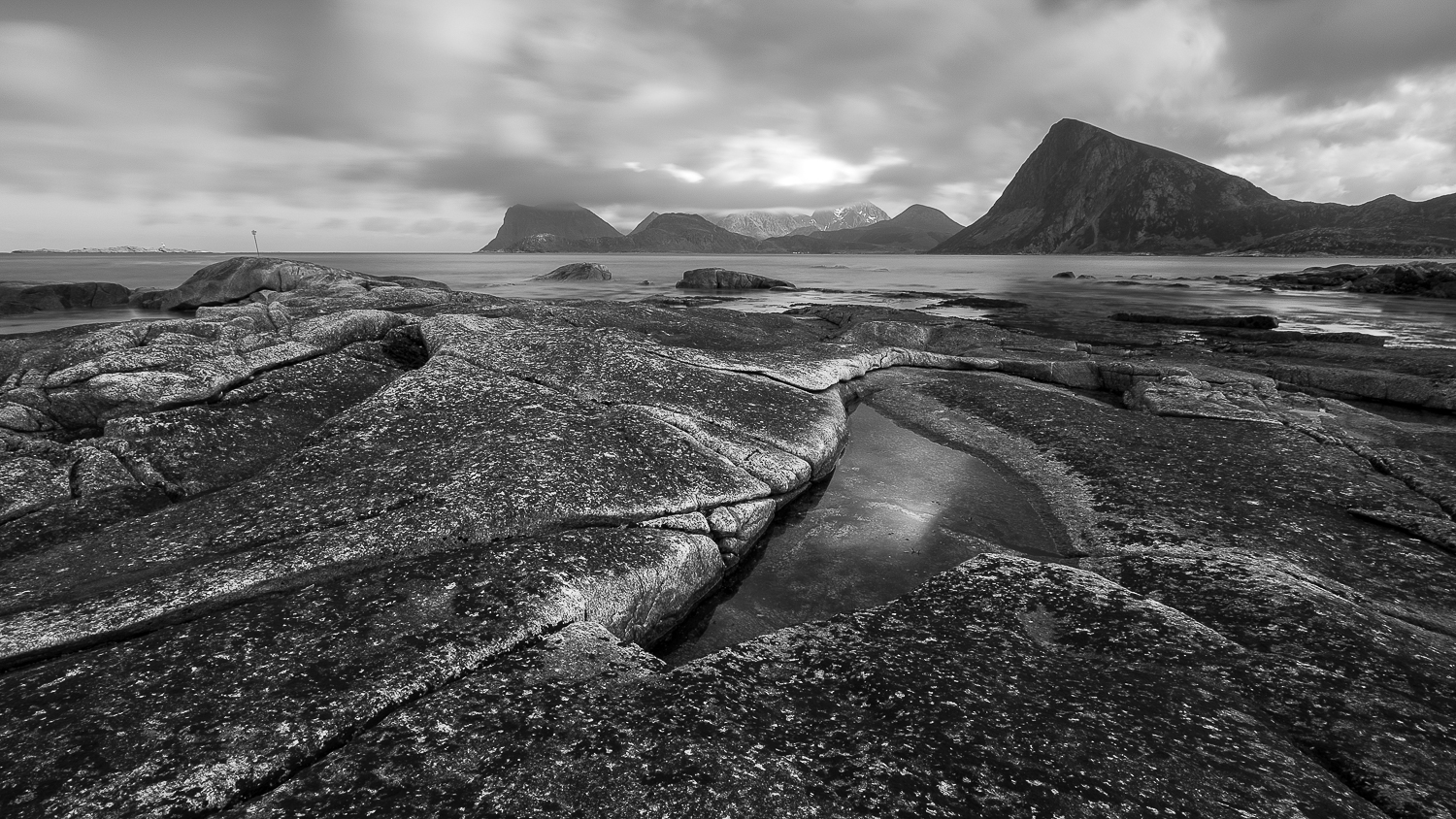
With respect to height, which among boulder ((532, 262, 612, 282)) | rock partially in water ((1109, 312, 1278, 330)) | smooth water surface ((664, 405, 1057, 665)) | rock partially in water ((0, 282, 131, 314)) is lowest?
smooth water surface ((664, 405, 1057, 665))

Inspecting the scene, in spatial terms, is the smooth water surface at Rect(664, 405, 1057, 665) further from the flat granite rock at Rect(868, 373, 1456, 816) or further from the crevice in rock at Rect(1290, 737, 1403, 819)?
the crevice in rock at Rect(1290, 737, 1403, 819)

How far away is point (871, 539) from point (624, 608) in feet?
16.3

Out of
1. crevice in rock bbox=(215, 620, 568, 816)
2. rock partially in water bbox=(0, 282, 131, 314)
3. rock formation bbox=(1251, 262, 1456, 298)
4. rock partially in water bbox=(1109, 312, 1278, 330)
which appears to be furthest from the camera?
rock formation bbox=(1251, 262, 1456, 298)

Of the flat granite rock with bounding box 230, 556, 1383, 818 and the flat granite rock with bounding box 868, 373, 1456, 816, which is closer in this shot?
the flat granite rock with bounding box 230, 556, 1383, 818

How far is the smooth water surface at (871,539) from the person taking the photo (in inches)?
347

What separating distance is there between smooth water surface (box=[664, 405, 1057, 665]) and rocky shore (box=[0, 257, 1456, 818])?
20.4 inches

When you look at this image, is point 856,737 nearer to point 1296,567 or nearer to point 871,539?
point 871,539

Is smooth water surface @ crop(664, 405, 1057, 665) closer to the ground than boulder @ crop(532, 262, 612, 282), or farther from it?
closer to the ground

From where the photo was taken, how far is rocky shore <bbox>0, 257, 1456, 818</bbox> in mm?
4754

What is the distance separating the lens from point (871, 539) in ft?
35.0

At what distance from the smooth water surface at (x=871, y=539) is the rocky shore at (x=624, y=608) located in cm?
52

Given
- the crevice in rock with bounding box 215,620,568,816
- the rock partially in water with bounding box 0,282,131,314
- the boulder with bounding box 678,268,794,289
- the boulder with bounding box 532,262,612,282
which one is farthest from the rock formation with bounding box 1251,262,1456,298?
the rock partially in water with bounding box 0,282,131,314

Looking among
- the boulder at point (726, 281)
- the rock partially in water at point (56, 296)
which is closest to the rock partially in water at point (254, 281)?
the rock partially in water at point (56, 296)

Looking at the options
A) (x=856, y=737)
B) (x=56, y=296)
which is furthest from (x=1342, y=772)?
(x=56, y=296)
